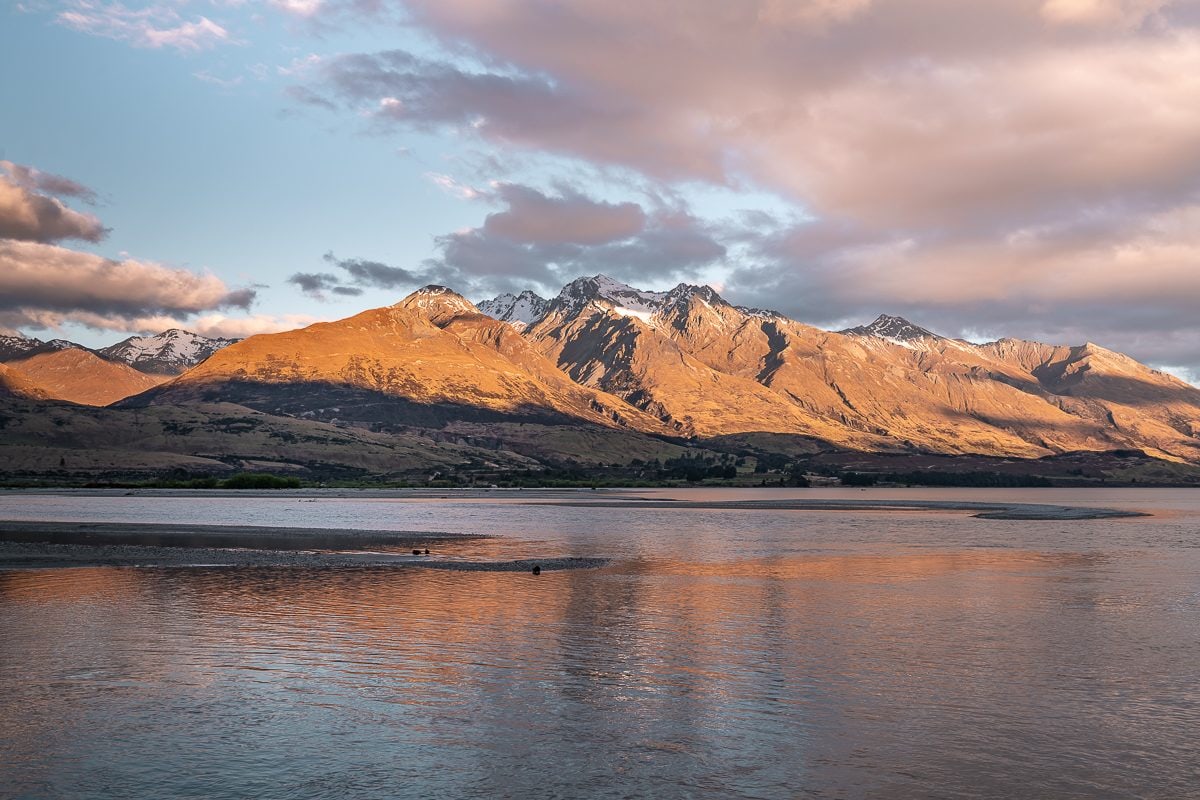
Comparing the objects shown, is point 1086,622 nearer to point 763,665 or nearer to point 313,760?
point 763,665

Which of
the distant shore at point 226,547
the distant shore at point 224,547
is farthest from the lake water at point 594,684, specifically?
the distant shore at point 226,547

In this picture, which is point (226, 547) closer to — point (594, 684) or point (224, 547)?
point (224, 547)

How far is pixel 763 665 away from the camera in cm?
4422

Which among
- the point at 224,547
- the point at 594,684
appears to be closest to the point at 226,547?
the point at 224,547

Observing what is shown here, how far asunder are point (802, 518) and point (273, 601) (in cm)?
13055

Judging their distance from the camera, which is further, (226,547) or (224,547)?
(226,547)

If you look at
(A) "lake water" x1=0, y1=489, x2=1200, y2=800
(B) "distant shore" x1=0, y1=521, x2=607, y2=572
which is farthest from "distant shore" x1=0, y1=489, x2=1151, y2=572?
(A) "lake water" x1=0, y1=489, x2=1200, y2=800

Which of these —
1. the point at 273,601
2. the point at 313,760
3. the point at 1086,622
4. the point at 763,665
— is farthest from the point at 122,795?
the point at 1086,622

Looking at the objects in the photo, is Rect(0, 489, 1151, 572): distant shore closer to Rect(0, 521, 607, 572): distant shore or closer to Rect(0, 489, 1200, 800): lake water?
Rect(0, 521, 607, 572): distant shore

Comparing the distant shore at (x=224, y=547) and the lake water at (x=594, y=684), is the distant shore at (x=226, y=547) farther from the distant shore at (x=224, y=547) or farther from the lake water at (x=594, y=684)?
the lake water at (x=594, y=684)

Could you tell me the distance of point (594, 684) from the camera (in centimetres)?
4028

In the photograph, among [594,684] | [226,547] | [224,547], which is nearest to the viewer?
[594,684]

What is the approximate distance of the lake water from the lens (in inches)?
1146

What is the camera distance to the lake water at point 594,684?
2911 cm
